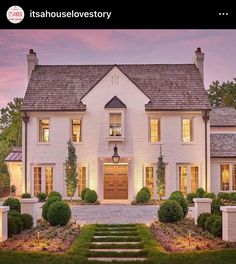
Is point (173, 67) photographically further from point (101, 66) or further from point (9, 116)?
point (9, 116)

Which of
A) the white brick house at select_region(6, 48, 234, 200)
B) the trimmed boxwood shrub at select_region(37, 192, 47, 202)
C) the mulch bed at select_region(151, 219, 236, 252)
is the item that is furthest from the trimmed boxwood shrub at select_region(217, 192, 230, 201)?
the trimmed boxwood shrub at select_region(37, 192, 47, 202)

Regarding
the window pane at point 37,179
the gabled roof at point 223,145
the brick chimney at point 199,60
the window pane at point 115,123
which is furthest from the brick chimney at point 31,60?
the gabled roof at point 223,145

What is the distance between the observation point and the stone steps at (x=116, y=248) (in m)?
12.0

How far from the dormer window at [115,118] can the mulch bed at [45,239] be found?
12.4m

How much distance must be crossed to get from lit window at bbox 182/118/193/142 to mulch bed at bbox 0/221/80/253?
1408cm

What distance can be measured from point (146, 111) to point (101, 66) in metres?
5.04

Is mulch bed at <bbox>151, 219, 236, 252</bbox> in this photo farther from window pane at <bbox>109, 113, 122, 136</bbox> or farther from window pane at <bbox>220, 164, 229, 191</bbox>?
window pane at <bbox>220, 164, 229, 191</bbox>

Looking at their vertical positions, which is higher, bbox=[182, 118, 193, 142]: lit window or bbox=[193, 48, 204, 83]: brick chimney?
bbox=[193, 48, 204, 83]: brick chimney

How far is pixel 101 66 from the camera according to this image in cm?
3191

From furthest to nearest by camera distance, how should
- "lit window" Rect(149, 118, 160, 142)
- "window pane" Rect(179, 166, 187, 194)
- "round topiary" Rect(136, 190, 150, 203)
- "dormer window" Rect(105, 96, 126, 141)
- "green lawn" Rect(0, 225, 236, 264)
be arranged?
"lit window" Rect(149, 118, 160, 142) → "window pane" Rect(179, 166, 187, 194) → "dormer window" Rect(105, 96, 126, 141) → "round topiary" Rect(136, 190, 150, 203) → "green lawn" Rect(0, 225, 236, 264)

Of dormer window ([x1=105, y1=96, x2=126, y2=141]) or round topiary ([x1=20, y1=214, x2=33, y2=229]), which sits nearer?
round topiary ([x1=20, y1=214, x2=33, y2=229])

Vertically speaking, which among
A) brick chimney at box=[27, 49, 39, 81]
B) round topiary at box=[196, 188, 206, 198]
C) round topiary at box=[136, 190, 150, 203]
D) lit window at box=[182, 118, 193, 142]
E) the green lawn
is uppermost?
brick chimney at box=[27, 49, 39, 81]

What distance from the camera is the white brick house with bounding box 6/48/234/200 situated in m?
29.1

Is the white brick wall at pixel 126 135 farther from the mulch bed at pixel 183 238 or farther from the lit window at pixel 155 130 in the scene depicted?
the mulch bed at pixel 183 238
